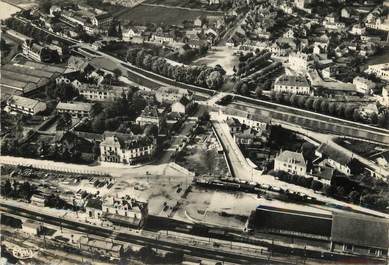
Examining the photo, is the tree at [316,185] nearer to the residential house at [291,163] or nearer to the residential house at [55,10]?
the residential house at [291,163]

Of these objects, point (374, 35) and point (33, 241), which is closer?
point (33, 241)

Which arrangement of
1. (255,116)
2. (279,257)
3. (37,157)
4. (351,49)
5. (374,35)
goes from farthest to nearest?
(374,35), (351,49), (255,116), (37,157), (279,257)

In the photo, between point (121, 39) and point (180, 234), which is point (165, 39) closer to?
point (121, 39)

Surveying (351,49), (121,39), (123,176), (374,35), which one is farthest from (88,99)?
(374,35)

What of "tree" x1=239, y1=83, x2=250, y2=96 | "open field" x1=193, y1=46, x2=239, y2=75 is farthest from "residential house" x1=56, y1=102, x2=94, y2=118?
"open field" x1=193, y1=46, x2=239, y2=75

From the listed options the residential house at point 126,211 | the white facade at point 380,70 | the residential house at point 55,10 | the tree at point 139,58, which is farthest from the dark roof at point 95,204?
the residential house at point 55,10
